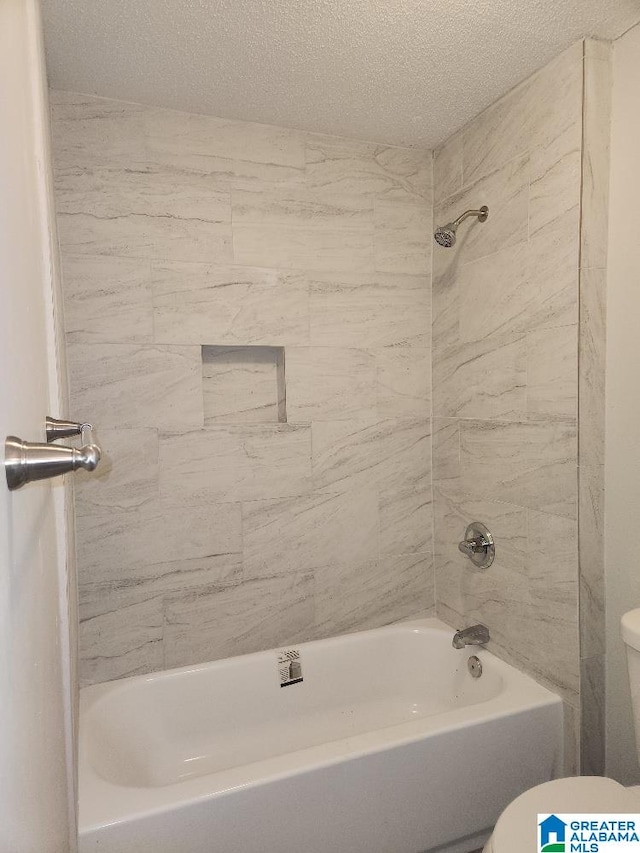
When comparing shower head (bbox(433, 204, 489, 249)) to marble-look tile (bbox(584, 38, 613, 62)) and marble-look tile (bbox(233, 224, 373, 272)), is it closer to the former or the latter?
marble-look tile (bbox(233, 224, 373, 272))

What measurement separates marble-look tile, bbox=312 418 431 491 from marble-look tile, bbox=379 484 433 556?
3 cm

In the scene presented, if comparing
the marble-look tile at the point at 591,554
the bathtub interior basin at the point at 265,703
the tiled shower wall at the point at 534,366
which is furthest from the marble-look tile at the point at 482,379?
the bathtub interior basin at the point at 265,703

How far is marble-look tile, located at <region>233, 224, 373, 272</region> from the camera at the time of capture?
7.38 feet

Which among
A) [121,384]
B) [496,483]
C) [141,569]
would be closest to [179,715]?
[141,569]

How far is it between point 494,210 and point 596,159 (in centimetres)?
43

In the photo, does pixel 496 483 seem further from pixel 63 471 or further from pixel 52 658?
pixel 63 471

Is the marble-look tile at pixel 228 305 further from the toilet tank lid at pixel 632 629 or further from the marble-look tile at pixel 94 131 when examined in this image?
the toilet tank lid at pixel 632 629

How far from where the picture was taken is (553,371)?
1884 mm

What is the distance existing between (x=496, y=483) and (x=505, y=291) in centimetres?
74

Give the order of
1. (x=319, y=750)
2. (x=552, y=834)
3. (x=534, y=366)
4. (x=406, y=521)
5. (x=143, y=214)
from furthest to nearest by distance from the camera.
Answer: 1. (x=406, y=521)
2. (x=143, y=214)
3. (x=534, y=366)
4. (x=319, y=750)
5. (x=552, y=834)

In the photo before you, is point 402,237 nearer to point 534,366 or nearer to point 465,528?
point 534,366

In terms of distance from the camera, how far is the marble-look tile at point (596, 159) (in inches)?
68.6

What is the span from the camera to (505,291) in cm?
209

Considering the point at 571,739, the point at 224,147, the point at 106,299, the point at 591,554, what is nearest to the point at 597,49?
Result: the point at 224,147
